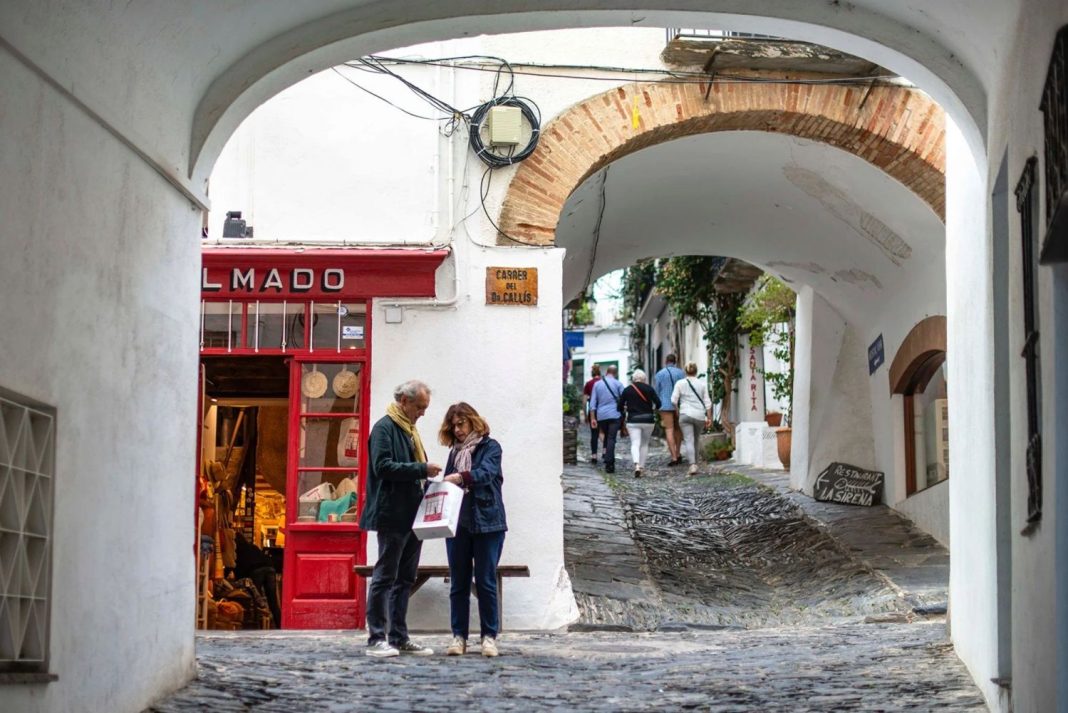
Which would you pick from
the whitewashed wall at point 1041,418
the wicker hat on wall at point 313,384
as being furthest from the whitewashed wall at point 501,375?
the whitewashed wall at point 1041,418

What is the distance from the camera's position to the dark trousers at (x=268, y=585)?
14.2m

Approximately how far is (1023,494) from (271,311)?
722 centimetres

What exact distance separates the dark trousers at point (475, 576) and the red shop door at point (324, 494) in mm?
Result: 2165

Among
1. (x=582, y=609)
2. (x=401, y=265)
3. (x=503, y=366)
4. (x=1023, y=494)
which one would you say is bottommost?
(x=582, y=609)

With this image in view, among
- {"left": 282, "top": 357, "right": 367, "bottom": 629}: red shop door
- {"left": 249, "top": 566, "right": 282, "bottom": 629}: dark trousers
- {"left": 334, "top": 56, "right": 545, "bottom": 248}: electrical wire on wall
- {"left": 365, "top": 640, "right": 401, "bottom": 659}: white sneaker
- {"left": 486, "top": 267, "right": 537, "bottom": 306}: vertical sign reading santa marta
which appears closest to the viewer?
{"left": 365, "top": 640, "right": 401, "bottom": 659}: white sneaker

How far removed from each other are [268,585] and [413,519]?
534cm

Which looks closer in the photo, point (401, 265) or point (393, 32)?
→ point (393, 32)

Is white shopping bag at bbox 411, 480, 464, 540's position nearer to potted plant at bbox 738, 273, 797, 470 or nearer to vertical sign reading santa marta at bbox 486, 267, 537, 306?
vertical sign reading santa marta at bbox 486, 267, 537, 306

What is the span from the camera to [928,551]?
1366 centimetres

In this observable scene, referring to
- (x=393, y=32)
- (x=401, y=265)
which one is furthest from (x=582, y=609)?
(x=393, y=32)

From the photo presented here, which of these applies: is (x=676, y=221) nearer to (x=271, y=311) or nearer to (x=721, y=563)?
(x=721, y=563)

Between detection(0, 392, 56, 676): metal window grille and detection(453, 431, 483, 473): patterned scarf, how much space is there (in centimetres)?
409

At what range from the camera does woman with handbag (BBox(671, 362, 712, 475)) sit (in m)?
21.9

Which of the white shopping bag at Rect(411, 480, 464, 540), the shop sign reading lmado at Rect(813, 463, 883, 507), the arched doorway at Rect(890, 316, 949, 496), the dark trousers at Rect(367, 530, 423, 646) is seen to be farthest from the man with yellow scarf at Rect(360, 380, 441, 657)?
the shop sign reading lmado at Rect(813, 463, 883, 507)
